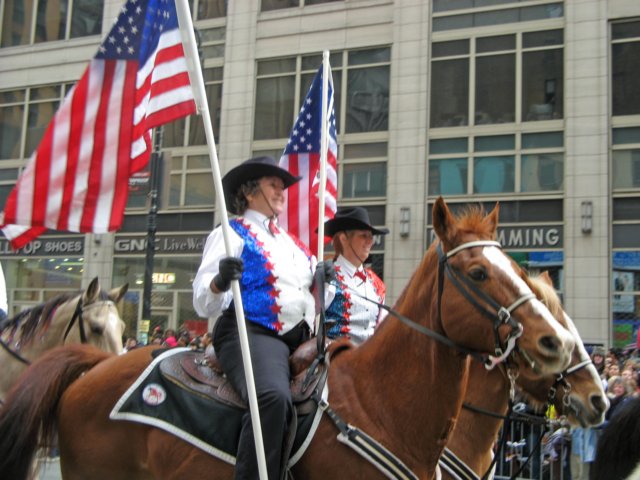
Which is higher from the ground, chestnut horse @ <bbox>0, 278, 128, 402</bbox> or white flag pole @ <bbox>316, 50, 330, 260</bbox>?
white flag pole @ <bbox>316, 50, 330, 260</bbox>

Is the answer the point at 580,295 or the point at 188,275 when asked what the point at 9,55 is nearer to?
the point at 188,275

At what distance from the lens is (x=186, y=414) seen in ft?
14.0

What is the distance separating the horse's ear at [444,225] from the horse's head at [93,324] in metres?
4.48

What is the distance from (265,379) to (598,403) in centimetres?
207

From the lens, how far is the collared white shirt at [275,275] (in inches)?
169

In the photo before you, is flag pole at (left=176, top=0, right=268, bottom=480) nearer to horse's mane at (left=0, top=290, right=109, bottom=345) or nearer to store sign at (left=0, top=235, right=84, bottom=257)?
horse's mane at (left=0, top=290, right=109, bottom=345)

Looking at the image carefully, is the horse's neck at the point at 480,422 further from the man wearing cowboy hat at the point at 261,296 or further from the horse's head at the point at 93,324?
the horse's head at the point at 93,324

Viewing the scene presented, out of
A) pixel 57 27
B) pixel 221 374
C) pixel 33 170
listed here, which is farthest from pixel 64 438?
pixel 57 27

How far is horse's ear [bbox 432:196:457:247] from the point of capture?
3.88 meters

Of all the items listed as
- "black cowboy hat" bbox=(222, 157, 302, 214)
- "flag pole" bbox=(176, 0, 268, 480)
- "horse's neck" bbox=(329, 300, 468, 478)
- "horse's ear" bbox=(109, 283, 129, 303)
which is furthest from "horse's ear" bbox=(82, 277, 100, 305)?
"horse's neck" bbox=(329, 300, 468, 478)

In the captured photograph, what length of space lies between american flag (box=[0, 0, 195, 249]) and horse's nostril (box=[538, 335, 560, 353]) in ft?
8.97

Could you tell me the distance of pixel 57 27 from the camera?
96.3 ft

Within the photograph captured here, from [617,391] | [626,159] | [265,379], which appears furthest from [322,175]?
[626,159]

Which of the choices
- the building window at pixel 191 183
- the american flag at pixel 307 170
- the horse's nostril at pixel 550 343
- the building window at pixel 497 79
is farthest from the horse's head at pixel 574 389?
the building window at pixel 191 183
